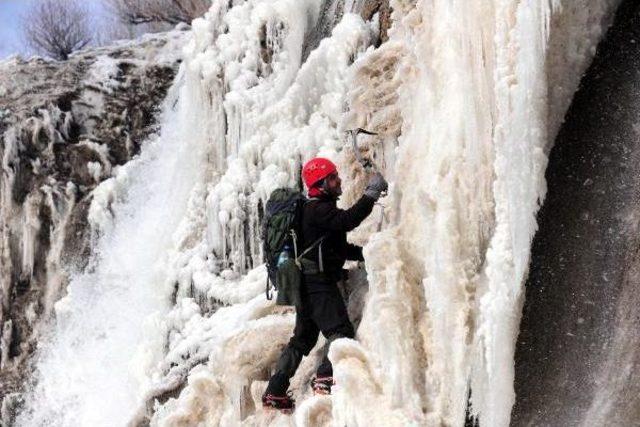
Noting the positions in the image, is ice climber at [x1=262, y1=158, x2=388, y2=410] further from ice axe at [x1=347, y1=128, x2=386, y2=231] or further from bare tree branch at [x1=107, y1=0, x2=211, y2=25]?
bare tree branch at [x1=107, y1=0, x2=211, y2=25]

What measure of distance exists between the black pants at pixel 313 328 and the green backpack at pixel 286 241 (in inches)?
3.7

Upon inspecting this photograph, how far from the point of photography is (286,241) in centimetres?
511

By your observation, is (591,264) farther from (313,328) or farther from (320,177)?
(313,328)

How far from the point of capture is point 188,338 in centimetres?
747

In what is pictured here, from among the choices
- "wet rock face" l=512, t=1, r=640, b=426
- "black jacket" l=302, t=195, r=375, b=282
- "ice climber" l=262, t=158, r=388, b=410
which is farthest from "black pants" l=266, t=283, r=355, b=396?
"wet rock face" l=512, t=1, r=640, b=426

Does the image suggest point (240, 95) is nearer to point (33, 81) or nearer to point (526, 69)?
point (33, 81)

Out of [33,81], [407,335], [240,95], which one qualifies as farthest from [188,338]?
[33,81]

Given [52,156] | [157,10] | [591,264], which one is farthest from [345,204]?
[157,10]

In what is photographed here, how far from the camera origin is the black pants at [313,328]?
5.04 m

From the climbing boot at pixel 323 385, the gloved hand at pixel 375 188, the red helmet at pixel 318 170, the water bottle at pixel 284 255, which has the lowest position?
the climbing boot at pixel 323 385

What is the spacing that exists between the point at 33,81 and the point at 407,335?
7.83 metres

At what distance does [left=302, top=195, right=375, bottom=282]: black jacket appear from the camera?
4.84 metres

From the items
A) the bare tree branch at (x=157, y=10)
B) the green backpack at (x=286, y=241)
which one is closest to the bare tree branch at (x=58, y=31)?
the bare tree branch at (x=157, y=10)

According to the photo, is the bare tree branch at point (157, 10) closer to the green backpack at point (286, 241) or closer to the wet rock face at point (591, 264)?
the green backpack at point (286, 241)
